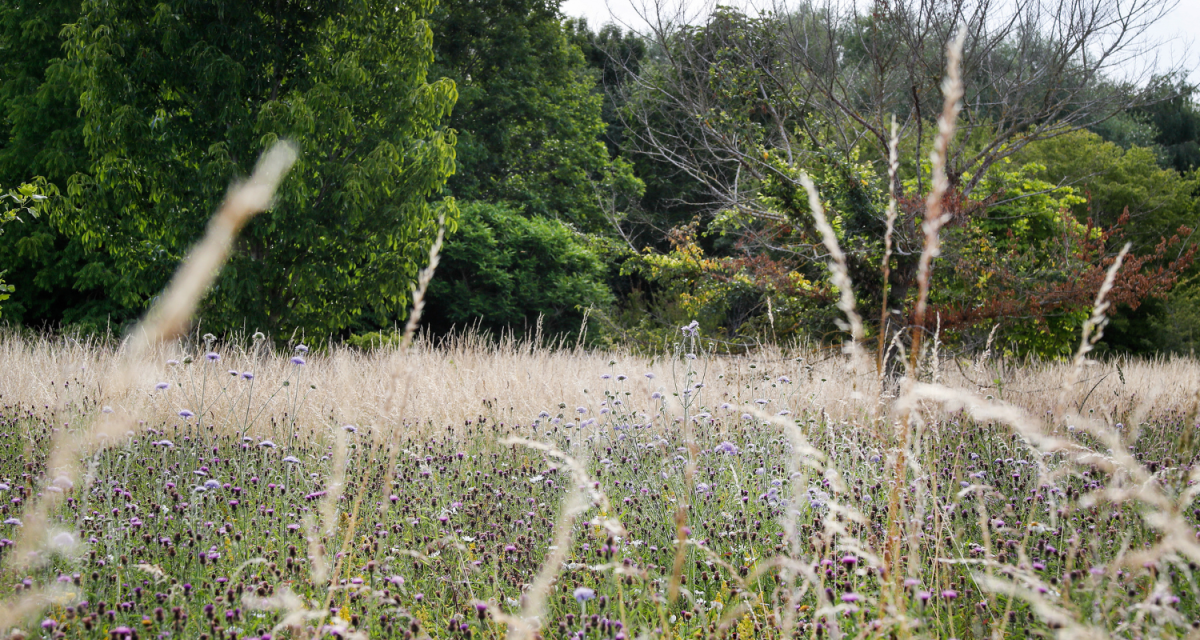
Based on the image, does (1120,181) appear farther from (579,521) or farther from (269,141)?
(579,521)

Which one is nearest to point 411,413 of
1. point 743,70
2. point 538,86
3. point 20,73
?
point 743,70

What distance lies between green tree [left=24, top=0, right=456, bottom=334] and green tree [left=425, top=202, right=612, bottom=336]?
5.29 metres

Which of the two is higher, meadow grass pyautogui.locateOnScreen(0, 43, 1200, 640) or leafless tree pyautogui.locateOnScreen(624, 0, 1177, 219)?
leafless tree pyautogui.locateOnScreen(624, 0, 1177, 219)

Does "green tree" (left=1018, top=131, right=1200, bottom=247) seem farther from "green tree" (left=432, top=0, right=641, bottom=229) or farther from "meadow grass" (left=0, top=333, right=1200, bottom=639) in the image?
"meadow grass" (left=0, top=333, right=1200, bottom=639)

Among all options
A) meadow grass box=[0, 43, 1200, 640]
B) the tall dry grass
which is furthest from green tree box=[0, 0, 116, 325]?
meadow grass box=[0, 43, 1200, 640]

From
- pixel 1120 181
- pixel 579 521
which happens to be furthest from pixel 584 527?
pixel 1120 181

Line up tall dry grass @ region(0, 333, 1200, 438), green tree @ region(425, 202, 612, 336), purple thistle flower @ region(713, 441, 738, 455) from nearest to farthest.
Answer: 1. purple thistle flower @ region(713, 441, 738, 455)
2. tall dry grass @ region(0, 333, 1200, 438)
3. green tree @ region(425, 202, 612, 336)

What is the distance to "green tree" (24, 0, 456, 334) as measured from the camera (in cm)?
892

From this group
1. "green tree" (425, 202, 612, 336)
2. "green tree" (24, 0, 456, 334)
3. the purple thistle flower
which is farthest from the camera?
"green tree" (425, 202, 612, 336)

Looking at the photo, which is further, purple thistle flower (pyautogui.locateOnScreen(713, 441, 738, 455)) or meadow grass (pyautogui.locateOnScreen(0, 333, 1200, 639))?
purple thistle flower (pyautogui.locateOnScreen(713, 441, 738, 455))

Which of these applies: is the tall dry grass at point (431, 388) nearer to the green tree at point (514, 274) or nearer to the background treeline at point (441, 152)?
the background treeline at point (441, 152)

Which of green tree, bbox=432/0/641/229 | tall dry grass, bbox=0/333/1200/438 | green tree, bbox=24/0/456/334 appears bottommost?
tall dry grass, bbox=0/333/1200/438

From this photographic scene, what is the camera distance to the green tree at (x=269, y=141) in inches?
351

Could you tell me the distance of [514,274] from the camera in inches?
631
